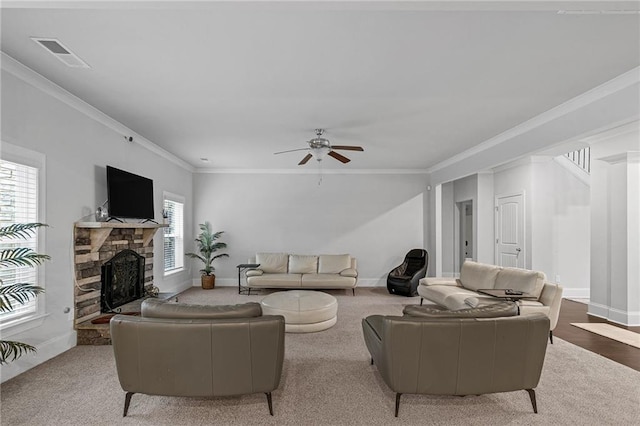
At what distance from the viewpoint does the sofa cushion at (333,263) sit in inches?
304

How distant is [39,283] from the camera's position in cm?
346

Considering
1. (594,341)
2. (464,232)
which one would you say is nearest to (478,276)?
(594,341)

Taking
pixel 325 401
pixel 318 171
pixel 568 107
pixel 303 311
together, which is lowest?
pixel 325 401

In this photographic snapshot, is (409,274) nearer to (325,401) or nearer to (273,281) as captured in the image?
(273,281)

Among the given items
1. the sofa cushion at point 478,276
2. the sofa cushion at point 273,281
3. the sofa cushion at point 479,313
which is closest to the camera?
the sofa cushion at point 479,313

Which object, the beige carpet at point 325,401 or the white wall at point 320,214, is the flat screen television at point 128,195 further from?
the white wall at point 320,214

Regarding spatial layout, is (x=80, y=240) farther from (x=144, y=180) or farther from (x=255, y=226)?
(x=255, y=226)

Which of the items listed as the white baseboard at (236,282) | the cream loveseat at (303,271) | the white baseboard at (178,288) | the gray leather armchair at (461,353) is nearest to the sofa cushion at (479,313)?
the gray leather armchair at (461,353)

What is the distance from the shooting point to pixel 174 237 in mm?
7434

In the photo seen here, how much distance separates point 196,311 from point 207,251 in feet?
18.6

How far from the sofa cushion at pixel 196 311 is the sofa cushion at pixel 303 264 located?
202 inches

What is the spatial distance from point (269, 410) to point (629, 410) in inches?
110

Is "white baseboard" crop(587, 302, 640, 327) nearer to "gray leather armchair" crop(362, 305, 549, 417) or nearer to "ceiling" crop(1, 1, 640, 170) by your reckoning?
"ceiling" crop(1, 1, 640, 170)

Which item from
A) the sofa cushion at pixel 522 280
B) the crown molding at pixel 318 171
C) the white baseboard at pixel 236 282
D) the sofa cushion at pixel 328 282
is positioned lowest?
the white baseboard at pixel 236 282
